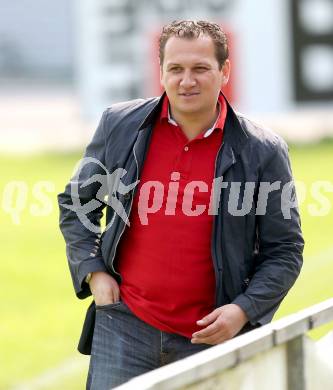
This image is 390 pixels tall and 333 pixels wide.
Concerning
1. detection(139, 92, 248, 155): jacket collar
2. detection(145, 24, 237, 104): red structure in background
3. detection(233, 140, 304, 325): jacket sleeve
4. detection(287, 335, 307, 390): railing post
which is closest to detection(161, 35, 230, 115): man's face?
detection(139, 92, 248, 155): jacket collar

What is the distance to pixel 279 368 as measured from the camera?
2.82 m

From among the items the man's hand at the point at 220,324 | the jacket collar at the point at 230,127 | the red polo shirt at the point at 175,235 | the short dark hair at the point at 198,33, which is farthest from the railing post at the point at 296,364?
the short dark hair at the point at 198,33

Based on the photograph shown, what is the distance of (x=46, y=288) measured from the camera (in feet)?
28.3

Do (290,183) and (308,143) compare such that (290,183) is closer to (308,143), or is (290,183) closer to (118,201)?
(118,201)

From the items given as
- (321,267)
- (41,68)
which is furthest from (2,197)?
(41,68)

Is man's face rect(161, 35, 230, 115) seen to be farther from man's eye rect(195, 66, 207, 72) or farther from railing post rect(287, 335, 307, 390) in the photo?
railing post rect(287, 335, 307, 390)

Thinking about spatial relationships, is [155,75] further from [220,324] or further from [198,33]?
[220,324]

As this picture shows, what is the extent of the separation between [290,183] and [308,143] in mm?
13438

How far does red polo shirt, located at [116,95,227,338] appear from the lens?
11.2 ft

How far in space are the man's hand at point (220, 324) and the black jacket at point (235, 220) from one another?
36mm

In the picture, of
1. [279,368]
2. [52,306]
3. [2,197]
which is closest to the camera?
[279,368]

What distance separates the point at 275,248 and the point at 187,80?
23.3 inches

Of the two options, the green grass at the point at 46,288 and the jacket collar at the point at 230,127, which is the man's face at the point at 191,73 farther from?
the green grass at the point at 46,288

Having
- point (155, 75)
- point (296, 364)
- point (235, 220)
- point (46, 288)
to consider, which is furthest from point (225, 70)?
point (155, 75)
